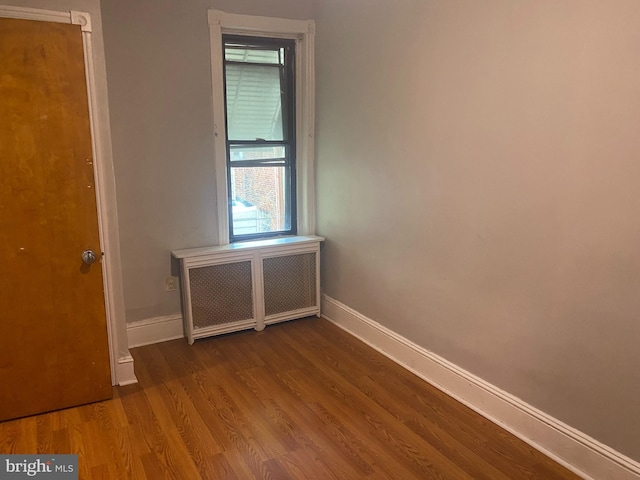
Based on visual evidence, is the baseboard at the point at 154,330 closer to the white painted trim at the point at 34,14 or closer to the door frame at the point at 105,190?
the door frame at the point at 105,190

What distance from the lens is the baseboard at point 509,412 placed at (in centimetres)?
208

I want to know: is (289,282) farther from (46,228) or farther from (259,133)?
(46,228)

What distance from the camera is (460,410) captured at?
268cm

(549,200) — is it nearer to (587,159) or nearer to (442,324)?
(587,159)

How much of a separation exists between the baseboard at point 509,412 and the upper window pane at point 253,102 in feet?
5.36

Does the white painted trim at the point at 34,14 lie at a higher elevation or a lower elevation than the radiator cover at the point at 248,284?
higher

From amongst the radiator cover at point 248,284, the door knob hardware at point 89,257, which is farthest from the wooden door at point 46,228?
the radiator cover at point 248,284

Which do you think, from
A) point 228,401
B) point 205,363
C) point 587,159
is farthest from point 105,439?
point 587,159

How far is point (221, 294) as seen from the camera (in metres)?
3.62

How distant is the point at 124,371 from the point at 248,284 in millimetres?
1082

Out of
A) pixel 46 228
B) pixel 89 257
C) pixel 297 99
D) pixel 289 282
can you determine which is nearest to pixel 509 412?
pixel 289 282

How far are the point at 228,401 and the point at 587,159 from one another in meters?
2.18

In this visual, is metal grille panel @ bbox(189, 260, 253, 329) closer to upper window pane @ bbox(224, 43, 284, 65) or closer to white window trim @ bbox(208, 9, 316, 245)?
white window trim @ bbox(208, 9, 316, 245)

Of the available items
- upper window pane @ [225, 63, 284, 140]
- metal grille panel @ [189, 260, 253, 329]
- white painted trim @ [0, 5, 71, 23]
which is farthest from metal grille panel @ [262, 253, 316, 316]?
white painted trim @ [0, 5, 71, 23]
